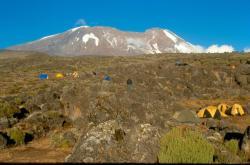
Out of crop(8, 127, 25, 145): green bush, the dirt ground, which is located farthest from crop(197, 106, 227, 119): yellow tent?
crop(8, 127, 25, 145): green bush

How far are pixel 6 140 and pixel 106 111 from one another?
4495 mm

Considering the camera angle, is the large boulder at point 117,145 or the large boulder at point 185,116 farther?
the large boulder at point 185,116

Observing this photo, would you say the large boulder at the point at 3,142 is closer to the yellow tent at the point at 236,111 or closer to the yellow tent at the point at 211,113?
the yellow tent at the point at 211,113

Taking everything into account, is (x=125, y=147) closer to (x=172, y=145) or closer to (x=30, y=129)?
(x=172, y=145)

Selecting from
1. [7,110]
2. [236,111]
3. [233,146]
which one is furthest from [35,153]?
[236,111]

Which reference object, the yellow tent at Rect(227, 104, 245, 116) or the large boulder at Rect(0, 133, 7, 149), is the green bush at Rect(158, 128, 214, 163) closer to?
the large boulder at Rect(0, 133, 7, 149)

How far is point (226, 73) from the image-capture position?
156 feet

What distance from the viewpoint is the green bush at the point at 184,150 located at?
377 inches

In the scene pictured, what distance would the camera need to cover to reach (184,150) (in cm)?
971

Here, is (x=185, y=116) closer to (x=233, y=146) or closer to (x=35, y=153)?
(x=233, y=146)

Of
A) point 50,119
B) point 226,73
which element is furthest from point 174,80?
point 50,119

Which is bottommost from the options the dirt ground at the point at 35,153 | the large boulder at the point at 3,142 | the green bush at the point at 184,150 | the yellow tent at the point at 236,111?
the yellow tent at the point at 236,111

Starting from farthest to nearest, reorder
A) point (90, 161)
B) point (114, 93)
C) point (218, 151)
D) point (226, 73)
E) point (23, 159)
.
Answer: point (226, 73) → point (114, 93) → point (23, 159) → point (218, 151) → point (90, 161)

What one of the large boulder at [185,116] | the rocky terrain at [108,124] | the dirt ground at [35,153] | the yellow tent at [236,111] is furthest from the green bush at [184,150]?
the yellow tent at [236,111]
